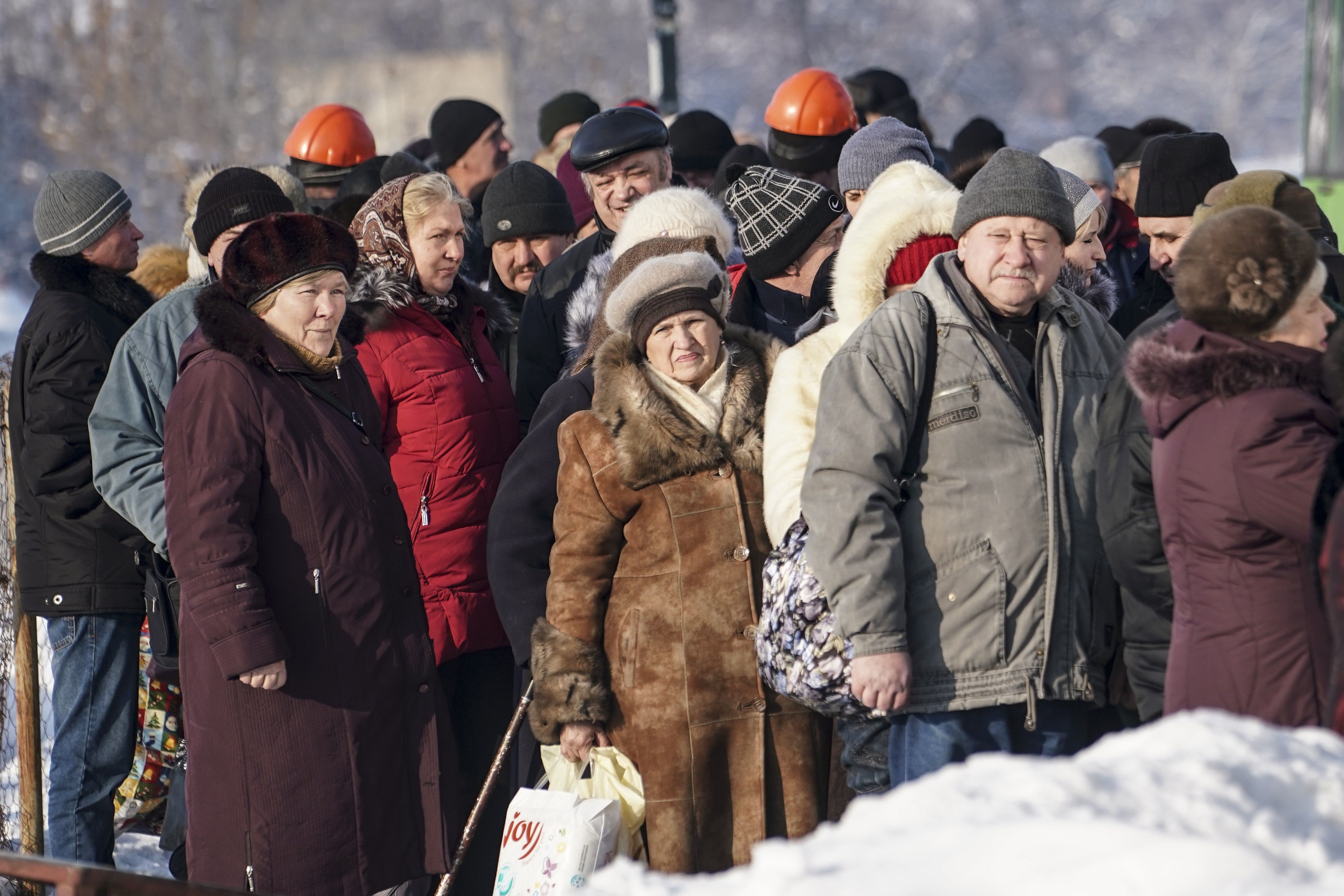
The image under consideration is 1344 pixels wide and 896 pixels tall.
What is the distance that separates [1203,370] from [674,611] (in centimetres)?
143

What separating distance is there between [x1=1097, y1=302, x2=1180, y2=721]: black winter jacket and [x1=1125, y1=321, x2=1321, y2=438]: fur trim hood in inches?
5.4

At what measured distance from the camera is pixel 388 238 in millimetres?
4797

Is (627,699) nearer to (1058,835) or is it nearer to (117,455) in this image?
(117,455)

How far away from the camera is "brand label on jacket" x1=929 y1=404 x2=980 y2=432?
346 centimetres

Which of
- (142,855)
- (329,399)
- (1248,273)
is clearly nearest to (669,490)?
(329,399)

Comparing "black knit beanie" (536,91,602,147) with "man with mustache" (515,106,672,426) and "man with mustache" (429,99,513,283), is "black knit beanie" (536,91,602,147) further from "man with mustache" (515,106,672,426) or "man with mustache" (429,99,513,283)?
"man with mustache" (515,106,672,426)

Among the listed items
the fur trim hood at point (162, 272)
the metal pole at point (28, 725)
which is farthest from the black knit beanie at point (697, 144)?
the metal pole at point (28, 725)

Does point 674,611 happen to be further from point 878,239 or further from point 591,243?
point 591,243

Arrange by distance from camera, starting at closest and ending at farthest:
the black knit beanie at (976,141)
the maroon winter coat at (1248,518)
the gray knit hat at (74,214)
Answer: the maroon winter coat at (1248,518)
the gray knit hat at (74,214)
the black knit beanie at (976,141)

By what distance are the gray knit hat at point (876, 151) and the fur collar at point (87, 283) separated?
2.19 metres

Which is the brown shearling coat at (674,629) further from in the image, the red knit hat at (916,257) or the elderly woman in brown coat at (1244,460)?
the elderly woman in brown coat at (1244,460)

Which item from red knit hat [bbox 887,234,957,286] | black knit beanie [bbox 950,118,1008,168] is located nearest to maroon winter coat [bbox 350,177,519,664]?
red knit hat [bbox 887,234,957,286]

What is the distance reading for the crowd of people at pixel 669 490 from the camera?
308 centimetres

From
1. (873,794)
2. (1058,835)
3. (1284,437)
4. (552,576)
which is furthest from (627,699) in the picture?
(1058,835)
